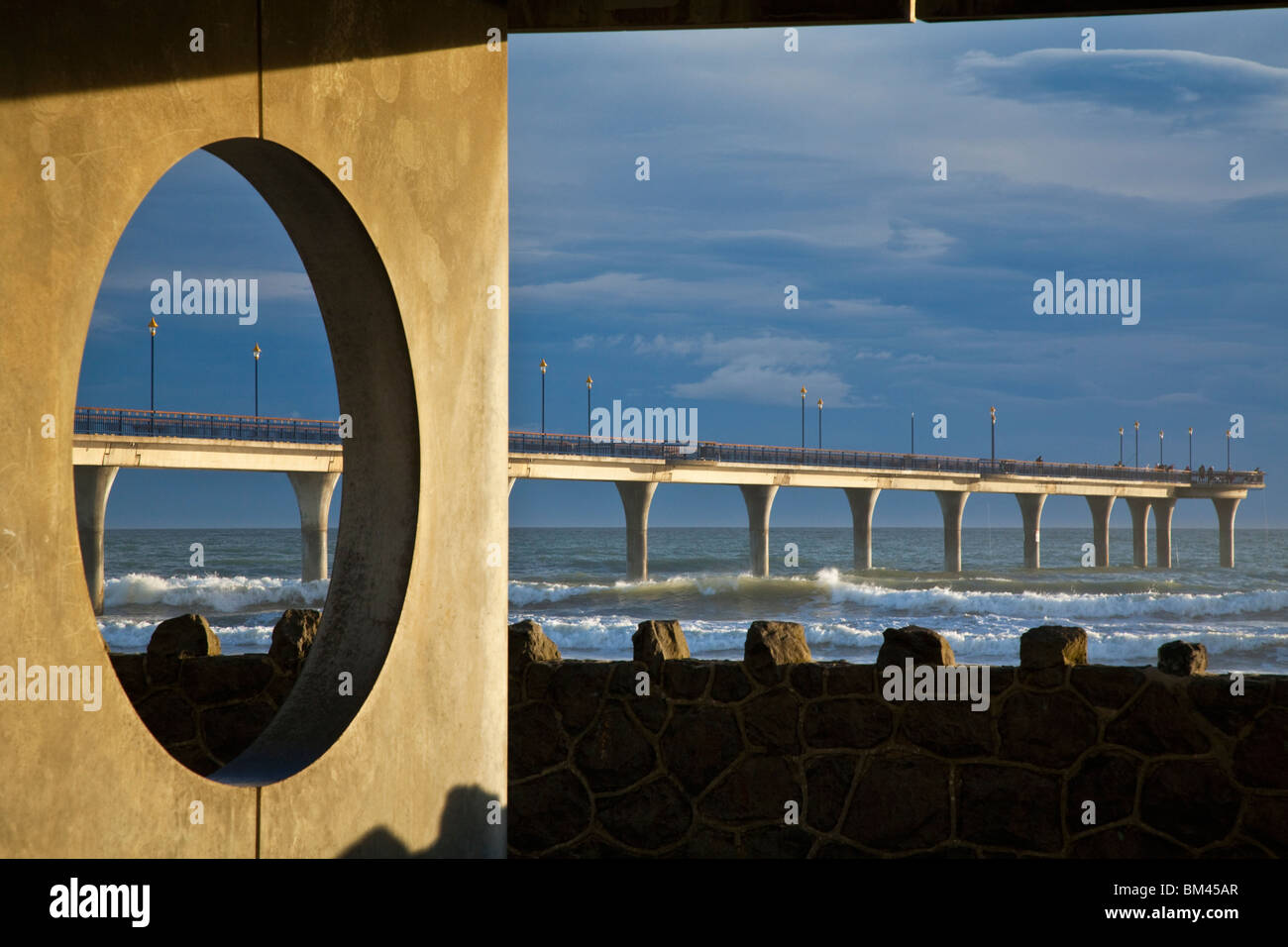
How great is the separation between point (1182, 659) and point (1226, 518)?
7989cm

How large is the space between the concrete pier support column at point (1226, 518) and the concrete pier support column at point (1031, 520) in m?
14.5

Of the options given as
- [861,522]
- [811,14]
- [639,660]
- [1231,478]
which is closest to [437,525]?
[639,660]

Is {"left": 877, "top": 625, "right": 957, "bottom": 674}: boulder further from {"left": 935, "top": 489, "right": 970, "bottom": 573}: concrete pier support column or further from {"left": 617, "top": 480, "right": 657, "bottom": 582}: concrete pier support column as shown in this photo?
{"left": 935, "top": 489, "right": 970, "bottom": 573}: concrete pier support column

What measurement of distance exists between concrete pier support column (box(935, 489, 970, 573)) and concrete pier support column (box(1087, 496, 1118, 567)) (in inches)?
480

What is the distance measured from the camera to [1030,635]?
5840mm

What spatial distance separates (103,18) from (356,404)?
1.67 meters

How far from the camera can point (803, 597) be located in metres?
45.4

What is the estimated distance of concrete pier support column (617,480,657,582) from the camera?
185ft

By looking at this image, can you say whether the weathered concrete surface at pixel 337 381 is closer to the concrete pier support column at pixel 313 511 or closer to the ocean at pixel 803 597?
the ocean at pixel 803 597

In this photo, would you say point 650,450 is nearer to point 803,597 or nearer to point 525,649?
point 803,597

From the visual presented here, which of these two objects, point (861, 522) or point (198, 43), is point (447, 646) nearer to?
point (198, 43)

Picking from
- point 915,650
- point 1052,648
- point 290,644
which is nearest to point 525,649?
point 290,644

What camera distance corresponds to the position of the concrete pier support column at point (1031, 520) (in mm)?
68500

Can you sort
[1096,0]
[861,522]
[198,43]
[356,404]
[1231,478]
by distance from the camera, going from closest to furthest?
[198,43]
[356,404]
[1096,0]
[861,522]
[1231,478]
